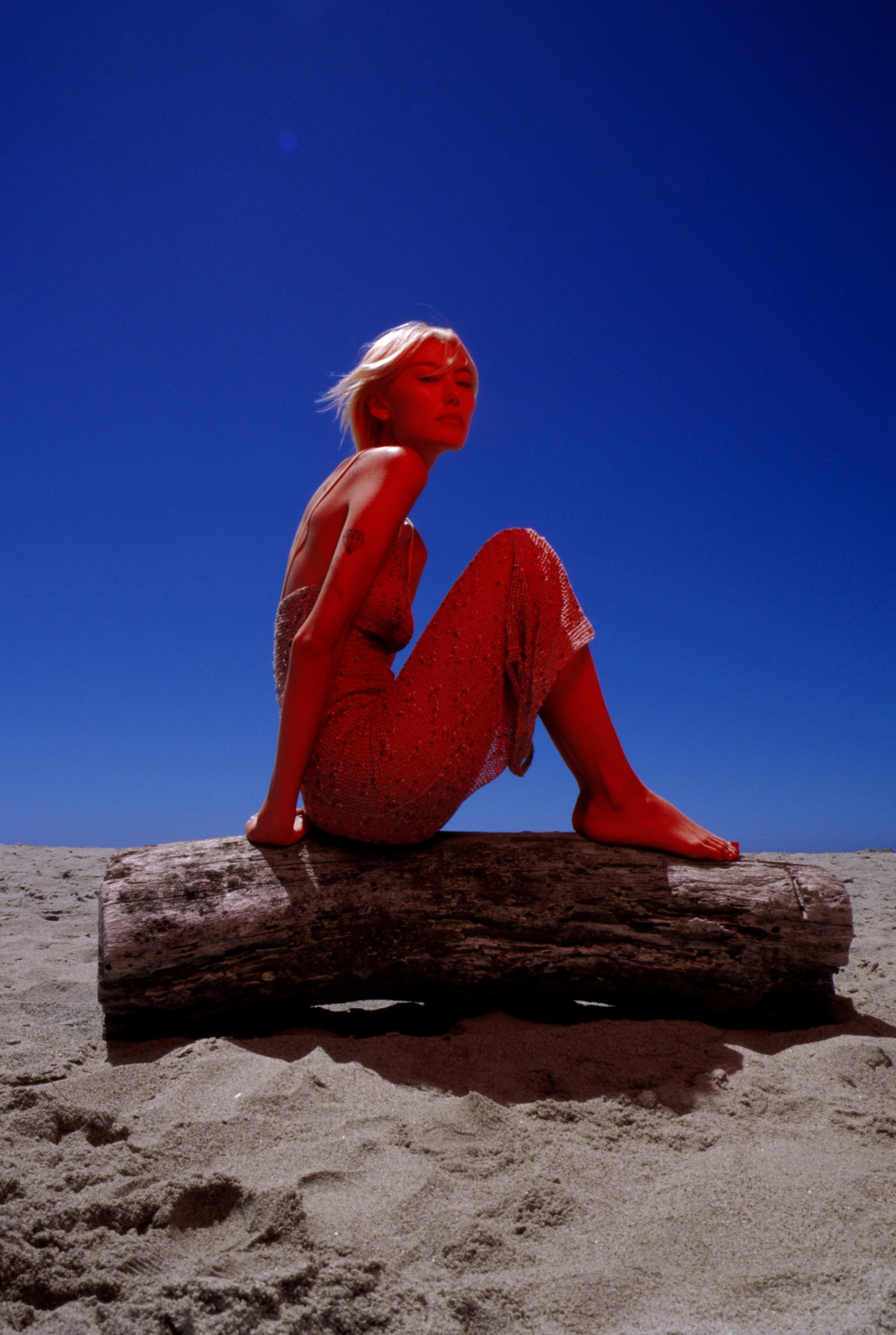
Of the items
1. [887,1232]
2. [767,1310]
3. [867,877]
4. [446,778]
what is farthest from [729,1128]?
[867,877]

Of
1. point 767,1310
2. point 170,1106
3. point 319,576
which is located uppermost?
point 319,576

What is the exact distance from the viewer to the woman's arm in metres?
2.69

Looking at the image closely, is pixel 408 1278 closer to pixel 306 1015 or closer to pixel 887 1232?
pixel 887 1232

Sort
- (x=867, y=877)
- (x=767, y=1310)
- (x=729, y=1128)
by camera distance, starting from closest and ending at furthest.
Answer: (x=767, y=1310) < (x=729, y=1128) < (x=867, y=877)

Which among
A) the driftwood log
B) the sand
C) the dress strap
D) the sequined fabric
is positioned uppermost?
the dress strap

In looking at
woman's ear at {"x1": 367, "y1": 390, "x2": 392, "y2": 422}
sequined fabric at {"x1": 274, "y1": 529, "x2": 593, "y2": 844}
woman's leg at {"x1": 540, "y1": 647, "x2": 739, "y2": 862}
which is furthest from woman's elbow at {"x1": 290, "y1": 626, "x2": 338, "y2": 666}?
woman's ear at {"x1": 367, "y1": 390, "x2": 392, "y2": 422}

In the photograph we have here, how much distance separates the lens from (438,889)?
282 centimetres

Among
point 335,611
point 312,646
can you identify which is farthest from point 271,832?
point 335,611

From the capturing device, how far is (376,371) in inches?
125

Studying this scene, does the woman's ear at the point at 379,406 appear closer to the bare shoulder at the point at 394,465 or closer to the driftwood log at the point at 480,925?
the bare shoulder at the point at 394,465

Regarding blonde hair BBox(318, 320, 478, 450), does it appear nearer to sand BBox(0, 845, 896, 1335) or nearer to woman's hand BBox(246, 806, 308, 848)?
woman's hand BBox(246, 806, 308, 848)

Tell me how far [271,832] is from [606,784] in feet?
4.13

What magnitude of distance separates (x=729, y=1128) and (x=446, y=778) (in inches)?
51.7

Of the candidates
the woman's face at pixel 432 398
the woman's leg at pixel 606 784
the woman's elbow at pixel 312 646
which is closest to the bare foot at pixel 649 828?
the woman's leg at pixel 606 784
